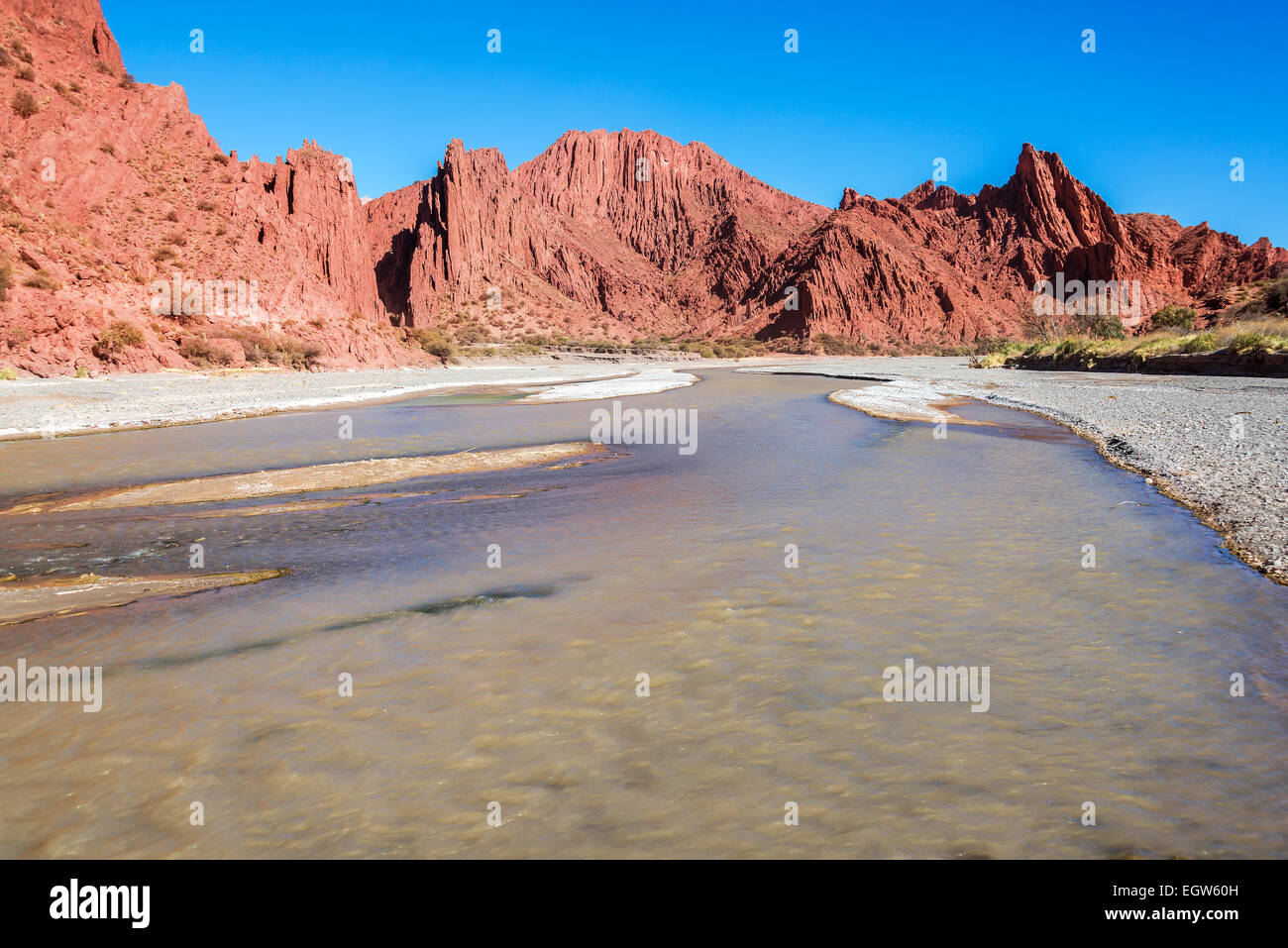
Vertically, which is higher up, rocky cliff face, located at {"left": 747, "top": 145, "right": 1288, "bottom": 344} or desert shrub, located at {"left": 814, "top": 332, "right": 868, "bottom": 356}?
rocky cliff face, located at {"left": 747, "top": 145, "right": 1288, "bottom": 344}

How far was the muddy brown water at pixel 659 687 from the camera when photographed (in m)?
3.57

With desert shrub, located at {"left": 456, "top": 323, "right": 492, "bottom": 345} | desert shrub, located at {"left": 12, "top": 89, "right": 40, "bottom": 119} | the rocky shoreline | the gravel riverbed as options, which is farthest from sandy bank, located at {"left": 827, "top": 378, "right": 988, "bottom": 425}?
desert shrub, located at {"left": 456, "top": 323, "right": 492, "bottom": 345}

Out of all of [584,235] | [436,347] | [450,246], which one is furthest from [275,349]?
[584,235]

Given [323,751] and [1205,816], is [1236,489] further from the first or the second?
[323,751]

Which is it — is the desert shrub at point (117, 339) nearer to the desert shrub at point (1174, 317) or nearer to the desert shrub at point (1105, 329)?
the desert shrub at point (1105, 329)

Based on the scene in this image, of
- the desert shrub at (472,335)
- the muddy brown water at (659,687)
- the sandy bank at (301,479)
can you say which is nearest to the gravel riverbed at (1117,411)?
the muddy brown water at (659,687)

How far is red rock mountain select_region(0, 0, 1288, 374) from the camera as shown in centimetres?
4191

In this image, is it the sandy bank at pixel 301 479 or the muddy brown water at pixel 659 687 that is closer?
the muddy brown water at pixel 659 687

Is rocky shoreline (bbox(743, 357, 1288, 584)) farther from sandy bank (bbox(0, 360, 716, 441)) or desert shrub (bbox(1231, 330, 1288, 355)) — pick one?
sandy bank (bbox(0, 360, 716, 441))

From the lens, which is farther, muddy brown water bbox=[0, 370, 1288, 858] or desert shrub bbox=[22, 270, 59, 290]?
desert shrub bbox=[22, 270, 59, 290]

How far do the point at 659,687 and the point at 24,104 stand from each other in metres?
61.9

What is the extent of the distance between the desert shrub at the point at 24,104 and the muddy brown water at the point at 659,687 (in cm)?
5165

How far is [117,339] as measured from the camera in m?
34.0

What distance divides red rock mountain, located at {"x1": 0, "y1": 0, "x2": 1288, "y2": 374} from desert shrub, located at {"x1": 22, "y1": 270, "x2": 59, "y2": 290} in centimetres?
7
